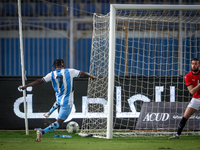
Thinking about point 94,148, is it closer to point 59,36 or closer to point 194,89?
point 194,89

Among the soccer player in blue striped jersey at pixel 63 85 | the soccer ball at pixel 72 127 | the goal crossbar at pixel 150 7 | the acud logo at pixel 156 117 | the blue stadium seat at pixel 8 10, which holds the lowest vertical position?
the soccer ball at pixel 72 127

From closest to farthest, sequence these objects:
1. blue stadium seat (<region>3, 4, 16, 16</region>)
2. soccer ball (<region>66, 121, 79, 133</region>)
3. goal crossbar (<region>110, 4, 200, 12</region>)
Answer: goal crossbar (<region>110, 4, 200, 12</region>) → soccer ball (<region>66, 121, 79, 133</region>) → blue stadium seat (<region>3, 4, 16, 16</region>)

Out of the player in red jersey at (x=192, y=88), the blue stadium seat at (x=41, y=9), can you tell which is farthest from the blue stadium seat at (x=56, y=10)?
the player in red jersey at (x=192, y=88)

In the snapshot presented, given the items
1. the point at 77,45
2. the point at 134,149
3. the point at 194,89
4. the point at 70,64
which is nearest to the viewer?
the point at 134,149

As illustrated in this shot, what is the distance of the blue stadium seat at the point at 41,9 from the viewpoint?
9188mm

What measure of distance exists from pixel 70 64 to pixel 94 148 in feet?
14.9

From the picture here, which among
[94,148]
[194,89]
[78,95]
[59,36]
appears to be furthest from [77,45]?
[94,148]

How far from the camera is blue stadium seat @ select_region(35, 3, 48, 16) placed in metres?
9.19

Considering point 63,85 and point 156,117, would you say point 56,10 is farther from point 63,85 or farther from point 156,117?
point 156,117

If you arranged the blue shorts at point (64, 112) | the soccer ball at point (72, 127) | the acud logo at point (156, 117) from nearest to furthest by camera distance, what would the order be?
the blue shorts at point (64, 112), the soccer ball at point (72, 127), the acud logo at point (156, 117)

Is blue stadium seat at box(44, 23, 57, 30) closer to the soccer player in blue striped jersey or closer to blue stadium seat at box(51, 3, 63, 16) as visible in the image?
blue stadium seat at box(51, 3, 63, 16)

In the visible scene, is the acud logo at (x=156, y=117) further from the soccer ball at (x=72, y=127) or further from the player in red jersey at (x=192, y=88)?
the soccer ball at (x=72, y=127)

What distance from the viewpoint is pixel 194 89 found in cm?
525

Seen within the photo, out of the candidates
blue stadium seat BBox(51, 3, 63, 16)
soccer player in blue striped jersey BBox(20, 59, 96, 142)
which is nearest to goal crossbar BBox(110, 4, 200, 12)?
soccer player in blue striped jersey BBox(20, 59, 96, 142)
